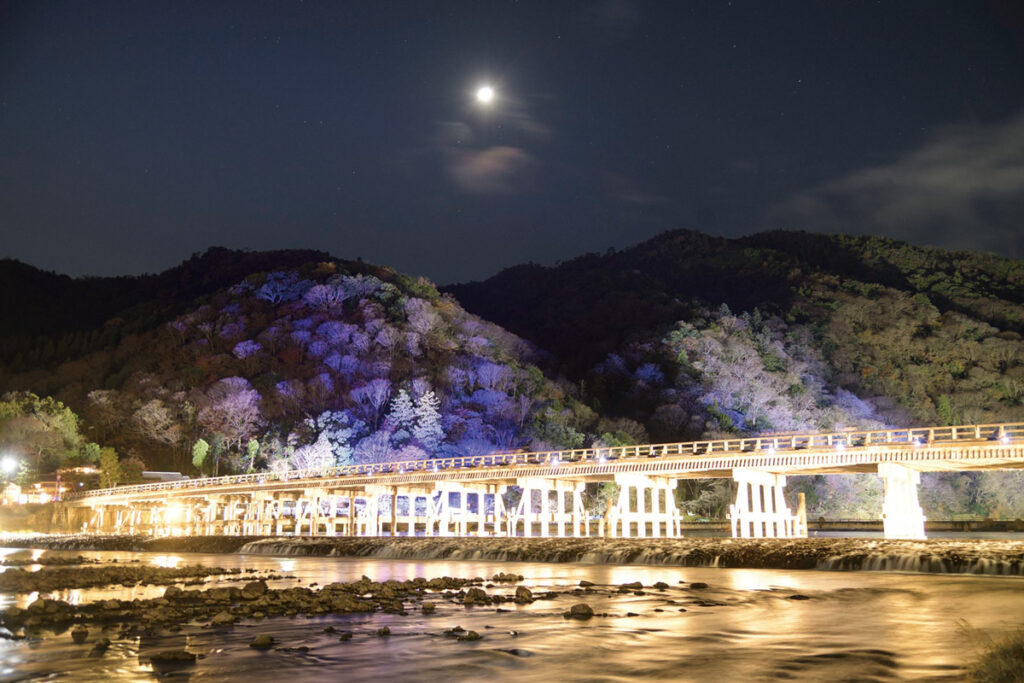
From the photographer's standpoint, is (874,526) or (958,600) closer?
(958,600)

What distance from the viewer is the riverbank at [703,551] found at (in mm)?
23125

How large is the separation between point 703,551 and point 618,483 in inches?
416

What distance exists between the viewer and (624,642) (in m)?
12.6

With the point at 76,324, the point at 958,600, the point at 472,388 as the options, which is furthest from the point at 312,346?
the point at 958,600

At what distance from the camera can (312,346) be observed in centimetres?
8794

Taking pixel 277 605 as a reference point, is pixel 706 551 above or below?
above

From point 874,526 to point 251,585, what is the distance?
2366 inches

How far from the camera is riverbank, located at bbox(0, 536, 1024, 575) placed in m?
23.1

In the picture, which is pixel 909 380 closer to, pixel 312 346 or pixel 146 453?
pixel 312 346

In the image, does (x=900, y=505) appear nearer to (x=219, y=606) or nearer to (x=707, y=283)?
(x=219, y=606)

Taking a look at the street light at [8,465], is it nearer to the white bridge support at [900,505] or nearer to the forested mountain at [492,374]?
the forested mountain at [492,374]

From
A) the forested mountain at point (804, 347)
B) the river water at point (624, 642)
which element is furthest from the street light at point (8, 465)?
the river water at point (624, 642)

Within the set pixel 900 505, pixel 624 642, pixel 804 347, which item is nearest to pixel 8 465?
pixel 900 505

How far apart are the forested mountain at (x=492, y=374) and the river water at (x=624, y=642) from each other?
54102 mm
